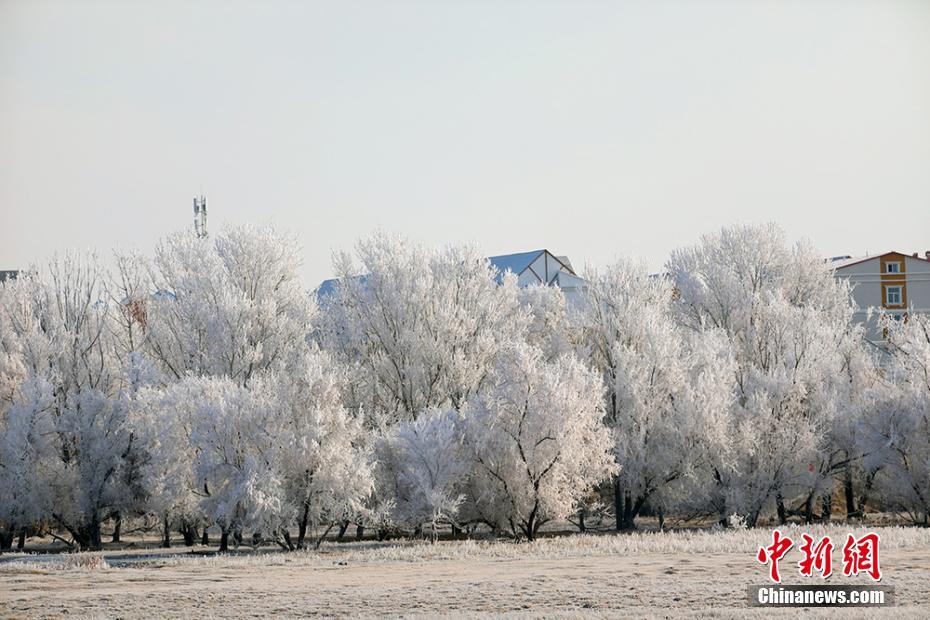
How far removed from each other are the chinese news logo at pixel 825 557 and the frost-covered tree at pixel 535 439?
29.5ft

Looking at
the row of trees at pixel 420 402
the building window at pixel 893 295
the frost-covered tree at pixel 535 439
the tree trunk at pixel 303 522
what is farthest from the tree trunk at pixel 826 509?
the building window at pixel 893 295

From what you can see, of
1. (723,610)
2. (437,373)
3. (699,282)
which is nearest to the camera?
Answer: (723,610)

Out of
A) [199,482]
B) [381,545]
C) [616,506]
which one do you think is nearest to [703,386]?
[616,506]

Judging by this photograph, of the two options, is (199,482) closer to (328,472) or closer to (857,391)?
(328,472)

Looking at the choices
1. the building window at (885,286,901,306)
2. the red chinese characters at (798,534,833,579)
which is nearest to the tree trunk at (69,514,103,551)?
the red chinese characters at (798,534,833,579)

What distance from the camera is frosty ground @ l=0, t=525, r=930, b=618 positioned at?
2047 cm

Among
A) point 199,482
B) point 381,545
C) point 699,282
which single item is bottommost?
point 381,545

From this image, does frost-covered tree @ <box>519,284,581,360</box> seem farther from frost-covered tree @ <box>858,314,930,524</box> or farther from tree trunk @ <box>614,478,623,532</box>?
frost-covered tree @ <box>858,314,930,524</box>

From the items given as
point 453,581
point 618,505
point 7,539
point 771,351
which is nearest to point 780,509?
point 618,505

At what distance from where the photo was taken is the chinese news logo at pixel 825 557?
74.1 feet

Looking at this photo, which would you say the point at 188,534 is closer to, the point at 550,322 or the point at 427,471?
the point at 427,471

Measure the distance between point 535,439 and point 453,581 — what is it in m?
12.4

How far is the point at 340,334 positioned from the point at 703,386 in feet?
52.2

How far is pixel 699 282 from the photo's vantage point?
5012 cm
